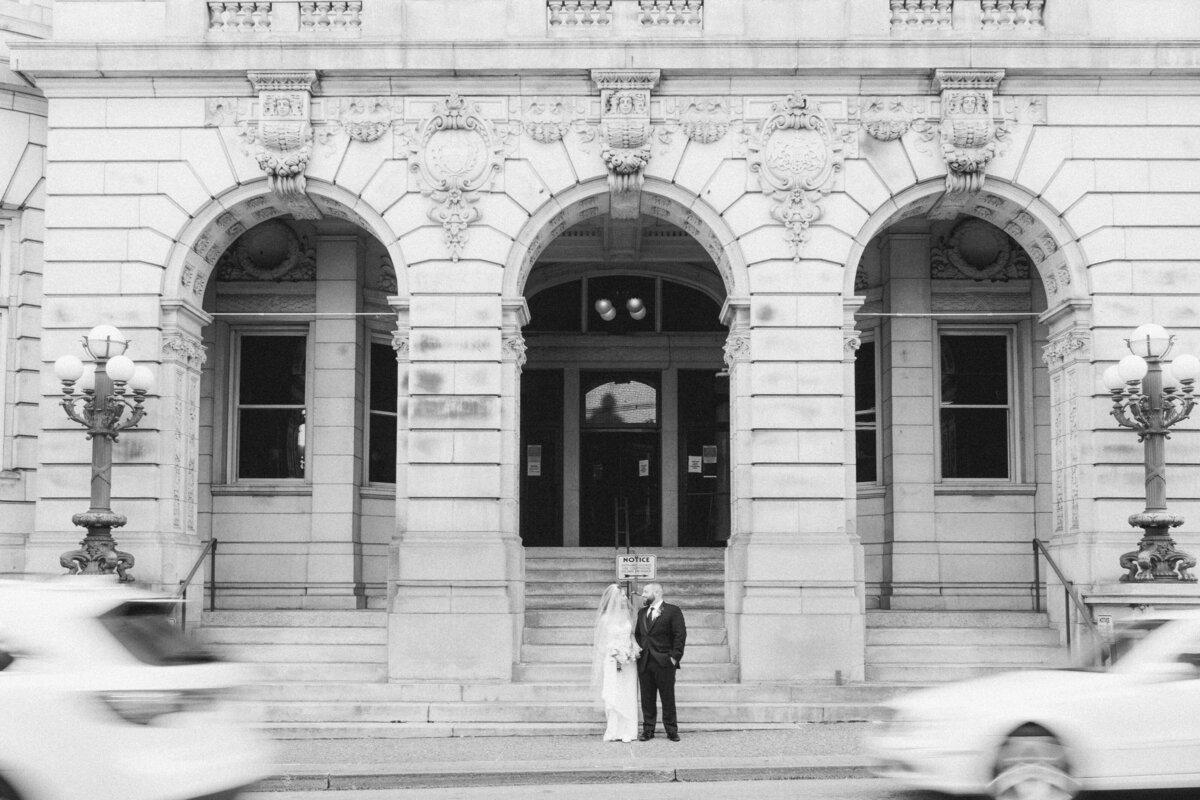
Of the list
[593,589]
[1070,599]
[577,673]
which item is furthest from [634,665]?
[1070,599]

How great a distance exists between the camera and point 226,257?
2142 centimetres

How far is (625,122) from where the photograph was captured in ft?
59.8

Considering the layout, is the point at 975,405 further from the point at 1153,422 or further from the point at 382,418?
the point at 382,418

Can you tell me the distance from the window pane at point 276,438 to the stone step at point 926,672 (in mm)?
9339

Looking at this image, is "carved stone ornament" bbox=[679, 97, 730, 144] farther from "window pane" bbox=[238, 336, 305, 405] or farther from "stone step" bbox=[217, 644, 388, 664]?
"stone step" bbox=[217, 644, 388, 664]

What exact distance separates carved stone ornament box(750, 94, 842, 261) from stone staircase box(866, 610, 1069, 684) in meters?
5.11

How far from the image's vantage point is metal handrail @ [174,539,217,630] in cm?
1797

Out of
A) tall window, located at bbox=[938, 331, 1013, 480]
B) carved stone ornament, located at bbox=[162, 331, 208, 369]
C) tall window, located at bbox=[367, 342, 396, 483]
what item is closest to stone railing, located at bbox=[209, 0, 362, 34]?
carved stone ornament, located at bbox=[162, 331, 208, 369]

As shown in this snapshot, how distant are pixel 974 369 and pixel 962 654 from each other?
17.6ft

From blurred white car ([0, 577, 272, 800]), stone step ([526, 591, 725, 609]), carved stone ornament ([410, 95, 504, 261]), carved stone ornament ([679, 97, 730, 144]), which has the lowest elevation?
stone step ([526, 591, 725, 609])

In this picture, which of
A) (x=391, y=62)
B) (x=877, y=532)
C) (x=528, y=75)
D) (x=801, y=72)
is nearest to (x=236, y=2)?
(x=391, y=62)

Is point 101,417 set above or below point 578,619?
above

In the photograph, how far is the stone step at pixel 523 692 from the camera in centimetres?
1675

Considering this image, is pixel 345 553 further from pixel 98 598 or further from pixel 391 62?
pixel 98 598
